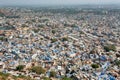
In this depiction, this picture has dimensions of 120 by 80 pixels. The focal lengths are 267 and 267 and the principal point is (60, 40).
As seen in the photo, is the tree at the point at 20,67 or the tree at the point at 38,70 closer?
the tree at the point at 38,70

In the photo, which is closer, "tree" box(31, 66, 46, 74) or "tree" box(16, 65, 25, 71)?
"tree" box(31, 66, 46, 74)

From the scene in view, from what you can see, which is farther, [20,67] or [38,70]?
[20,67]

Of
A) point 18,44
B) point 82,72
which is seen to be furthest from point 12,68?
point 18,44

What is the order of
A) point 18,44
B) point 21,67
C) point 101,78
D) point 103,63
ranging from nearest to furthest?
point 101,78 < point 21,67 < point 103,63 < point 18,44

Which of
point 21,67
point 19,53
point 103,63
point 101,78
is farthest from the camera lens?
point 19,53

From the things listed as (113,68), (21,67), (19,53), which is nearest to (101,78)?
(113,68)

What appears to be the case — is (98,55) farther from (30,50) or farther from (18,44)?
(18,44)

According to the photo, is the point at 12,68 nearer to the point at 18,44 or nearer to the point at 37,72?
the point at 37,72

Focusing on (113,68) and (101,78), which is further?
(113,68)

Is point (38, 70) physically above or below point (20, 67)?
below
